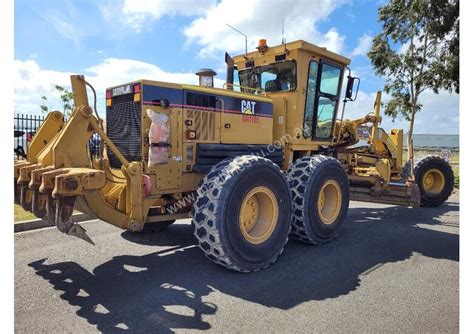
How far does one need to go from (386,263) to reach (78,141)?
4150 millimetres

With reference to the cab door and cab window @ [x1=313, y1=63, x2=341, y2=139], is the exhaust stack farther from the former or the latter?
cab window @ [x1=313, y1=63, x2=341, y2=139]

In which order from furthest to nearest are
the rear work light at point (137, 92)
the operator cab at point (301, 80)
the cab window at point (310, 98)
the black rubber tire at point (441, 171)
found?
the black rubber tire at point (441, 171) → the cab window at point (310, 98) → the operator cab at point (301, 80) → the rear work light at point (137, 92)

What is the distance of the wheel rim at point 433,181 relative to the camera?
9.59 meters

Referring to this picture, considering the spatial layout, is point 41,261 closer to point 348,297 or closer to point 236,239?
point 236,239

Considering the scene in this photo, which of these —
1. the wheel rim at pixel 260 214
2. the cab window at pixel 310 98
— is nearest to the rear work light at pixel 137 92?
the wheel rim at pixel 260 214

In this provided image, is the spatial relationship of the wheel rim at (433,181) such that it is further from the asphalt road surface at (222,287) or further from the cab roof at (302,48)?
the cab roof at (302,48)

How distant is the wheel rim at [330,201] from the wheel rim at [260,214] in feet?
4.59

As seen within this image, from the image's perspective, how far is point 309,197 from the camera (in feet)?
16.9

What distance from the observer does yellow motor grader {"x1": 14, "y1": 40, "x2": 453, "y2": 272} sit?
3.73 m

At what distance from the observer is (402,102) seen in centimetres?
1414

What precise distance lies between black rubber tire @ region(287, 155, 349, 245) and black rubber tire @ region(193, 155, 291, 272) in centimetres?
78

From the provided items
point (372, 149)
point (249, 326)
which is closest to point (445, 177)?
point (372, 149)

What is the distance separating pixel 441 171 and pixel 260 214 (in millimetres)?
7286

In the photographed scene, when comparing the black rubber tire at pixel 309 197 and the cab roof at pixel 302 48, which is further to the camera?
the cab roof at pixel 302 48
